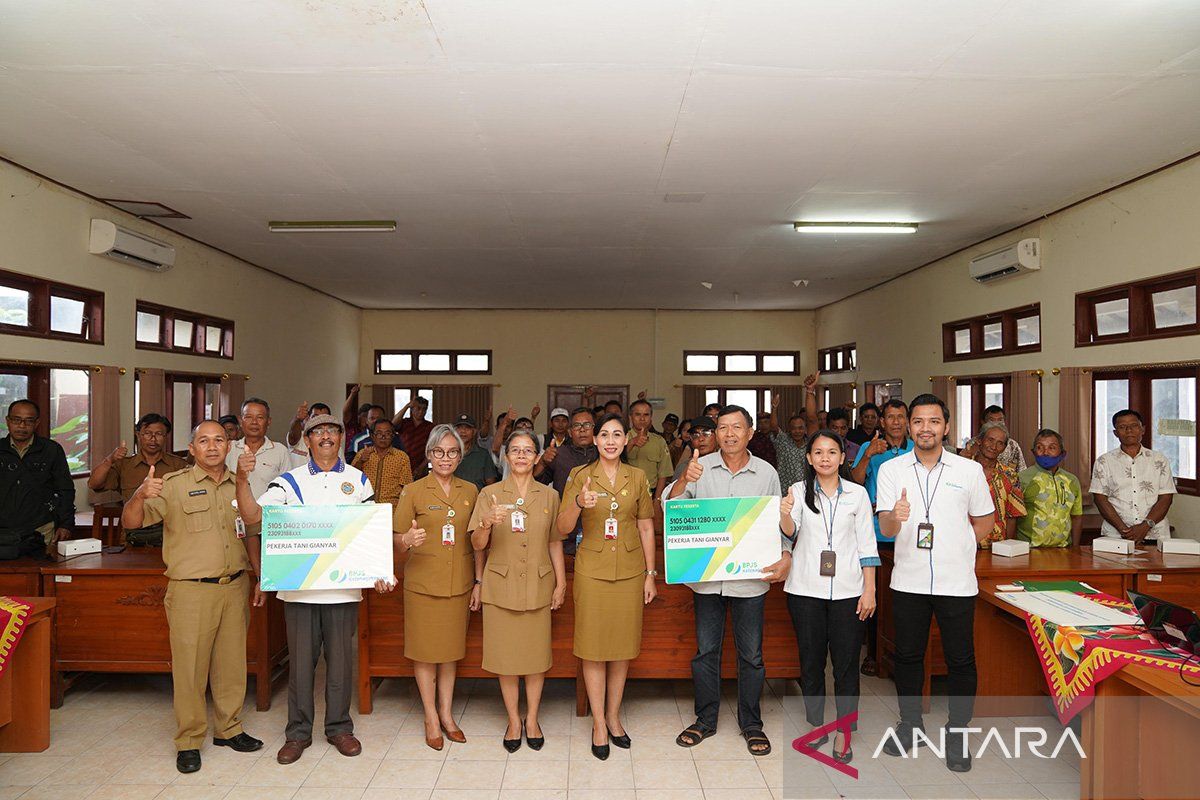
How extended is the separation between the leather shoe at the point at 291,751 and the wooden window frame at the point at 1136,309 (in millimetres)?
6308

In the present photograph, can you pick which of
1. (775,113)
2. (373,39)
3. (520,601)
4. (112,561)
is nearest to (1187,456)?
(775,113)

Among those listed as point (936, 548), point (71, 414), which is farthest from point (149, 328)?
point (936, 548)

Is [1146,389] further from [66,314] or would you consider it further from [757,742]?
[66,314]

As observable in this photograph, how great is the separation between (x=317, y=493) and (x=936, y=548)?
290cm

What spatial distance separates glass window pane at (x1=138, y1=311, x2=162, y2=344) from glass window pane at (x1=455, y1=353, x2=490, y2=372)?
20.5 feet

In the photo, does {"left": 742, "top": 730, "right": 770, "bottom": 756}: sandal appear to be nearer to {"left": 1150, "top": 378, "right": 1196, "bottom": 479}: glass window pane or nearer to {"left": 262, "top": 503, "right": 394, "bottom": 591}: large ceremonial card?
{"left": 262, "top": 503, "right": 394, "bottom": 591}: large ceremonial card

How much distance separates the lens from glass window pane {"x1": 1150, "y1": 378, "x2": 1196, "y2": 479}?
527 cm

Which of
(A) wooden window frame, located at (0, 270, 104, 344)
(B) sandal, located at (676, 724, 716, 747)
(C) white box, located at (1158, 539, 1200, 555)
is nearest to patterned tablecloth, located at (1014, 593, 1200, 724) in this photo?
(B) sandal, located at (676, 724, 716, 747)

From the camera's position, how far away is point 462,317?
527 inches

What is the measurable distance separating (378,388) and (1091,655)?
1227 centimetres

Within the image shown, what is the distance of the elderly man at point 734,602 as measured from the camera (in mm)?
3471

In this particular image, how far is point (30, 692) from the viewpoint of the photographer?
3.50m

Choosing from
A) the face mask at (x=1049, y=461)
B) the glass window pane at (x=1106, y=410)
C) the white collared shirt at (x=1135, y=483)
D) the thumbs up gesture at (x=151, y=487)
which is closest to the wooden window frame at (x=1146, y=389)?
the glass window pane at (x=1106, y=410)

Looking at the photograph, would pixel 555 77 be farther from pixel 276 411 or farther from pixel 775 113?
pixel 276 411
